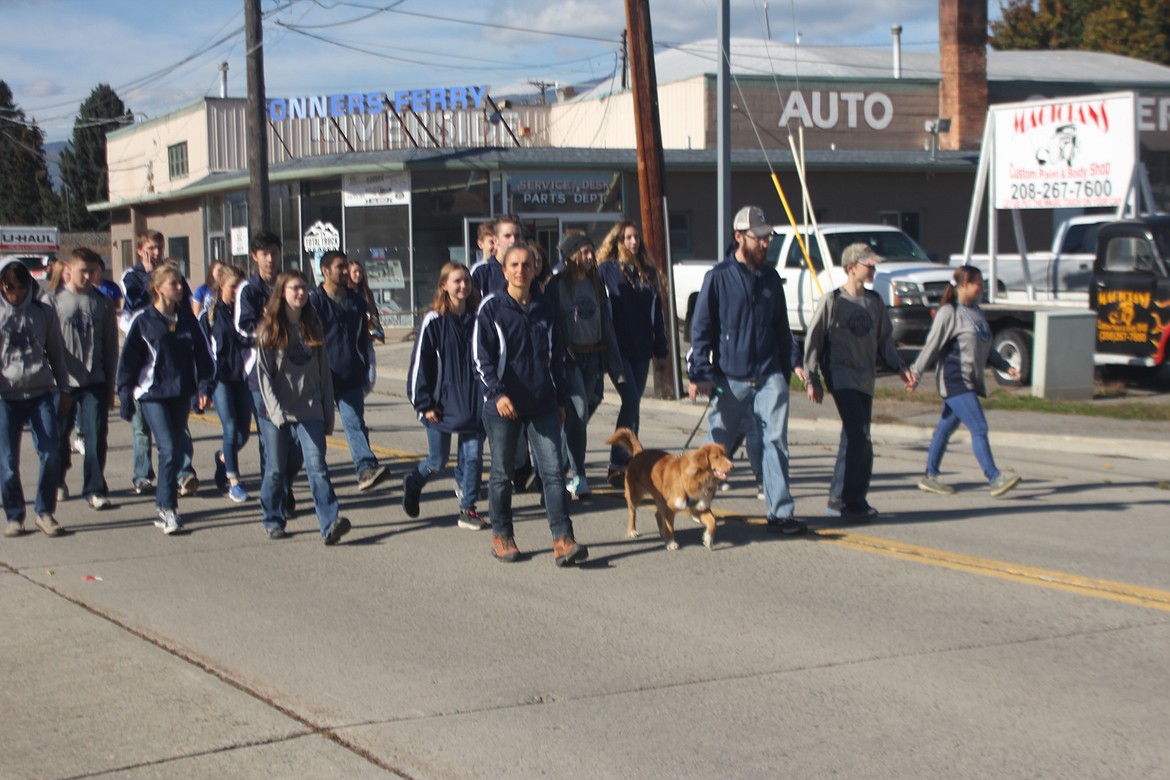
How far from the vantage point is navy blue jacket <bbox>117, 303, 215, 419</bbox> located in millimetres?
9297

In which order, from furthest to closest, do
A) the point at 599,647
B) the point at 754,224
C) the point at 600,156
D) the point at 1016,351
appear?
the point at 600,156 → the point at 1016,351 → the point at 754,224 → the point at 599,647

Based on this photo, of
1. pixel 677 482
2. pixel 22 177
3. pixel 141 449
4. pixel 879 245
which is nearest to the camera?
pixel 677 482

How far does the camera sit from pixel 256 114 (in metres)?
23.8

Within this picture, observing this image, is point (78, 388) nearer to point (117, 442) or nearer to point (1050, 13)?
point (117, 442)

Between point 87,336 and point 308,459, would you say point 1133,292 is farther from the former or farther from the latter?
point 87,336

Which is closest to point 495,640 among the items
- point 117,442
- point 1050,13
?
point 117,442

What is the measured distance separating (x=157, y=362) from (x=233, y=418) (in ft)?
3.70

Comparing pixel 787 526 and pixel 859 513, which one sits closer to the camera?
pixel 787 526

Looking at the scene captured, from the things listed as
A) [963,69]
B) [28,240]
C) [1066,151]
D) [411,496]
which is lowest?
[411,496]

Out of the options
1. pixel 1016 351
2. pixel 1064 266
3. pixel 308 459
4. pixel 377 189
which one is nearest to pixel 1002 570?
pixel 308 459

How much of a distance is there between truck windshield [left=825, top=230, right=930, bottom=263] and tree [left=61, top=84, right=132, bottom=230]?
59.8 m

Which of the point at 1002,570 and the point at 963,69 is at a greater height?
the point at 963,69

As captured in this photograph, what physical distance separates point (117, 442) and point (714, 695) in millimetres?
10033

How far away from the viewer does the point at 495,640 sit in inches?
255
